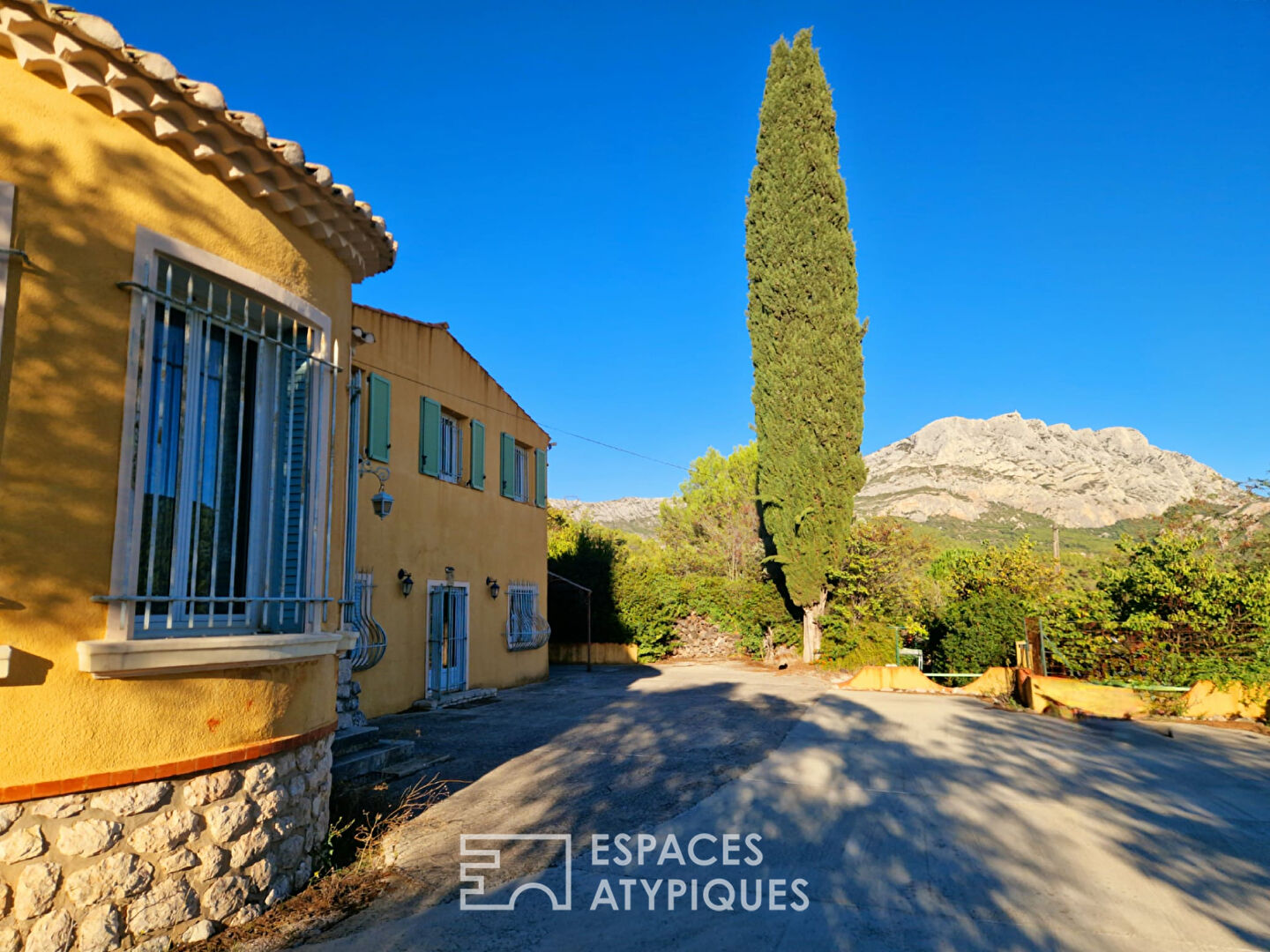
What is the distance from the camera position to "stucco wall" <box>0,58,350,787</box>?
3025mm

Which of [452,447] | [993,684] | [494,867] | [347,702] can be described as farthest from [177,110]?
[993,684]

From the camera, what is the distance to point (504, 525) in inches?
580

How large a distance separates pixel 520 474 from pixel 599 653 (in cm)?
729

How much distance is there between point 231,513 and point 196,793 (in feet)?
4.56

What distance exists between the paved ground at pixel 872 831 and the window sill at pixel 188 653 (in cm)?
137

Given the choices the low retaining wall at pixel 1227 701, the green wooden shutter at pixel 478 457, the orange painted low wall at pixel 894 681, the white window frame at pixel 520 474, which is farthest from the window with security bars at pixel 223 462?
the orange painted low wall at pixel 894 681

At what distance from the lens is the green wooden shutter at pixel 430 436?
11.6 m

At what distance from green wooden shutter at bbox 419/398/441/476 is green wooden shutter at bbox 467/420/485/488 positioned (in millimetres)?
1296

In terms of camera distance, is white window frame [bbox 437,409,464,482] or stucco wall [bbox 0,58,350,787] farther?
white window frame [bbox 437,409,464,482]

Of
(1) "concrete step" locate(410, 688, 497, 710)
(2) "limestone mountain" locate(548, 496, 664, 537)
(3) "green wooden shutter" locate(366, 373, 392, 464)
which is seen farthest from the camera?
(2) "limestone mountain" locate(548, 496, 664, 537)

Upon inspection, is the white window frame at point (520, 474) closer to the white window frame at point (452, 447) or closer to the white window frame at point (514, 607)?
the white window frame at point (514, 607)

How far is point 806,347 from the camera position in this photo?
19438 mm

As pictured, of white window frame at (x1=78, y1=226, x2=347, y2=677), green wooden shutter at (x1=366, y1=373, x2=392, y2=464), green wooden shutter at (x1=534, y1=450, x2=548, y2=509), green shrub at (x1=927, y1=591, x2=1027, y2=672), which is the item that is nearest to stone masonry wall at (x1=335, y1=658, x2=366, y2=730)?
white window frame at (x1=78, y1=226, x2=347, y2=677)

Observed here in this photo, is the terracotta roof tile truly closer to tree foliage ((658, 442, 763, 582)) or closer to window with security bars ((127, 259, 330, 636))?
window with security bars ((127, 259, 330, 636))
